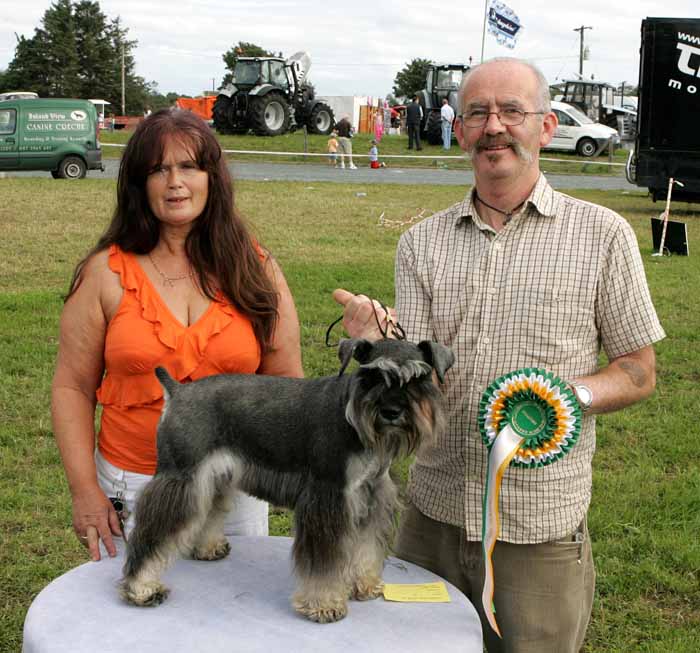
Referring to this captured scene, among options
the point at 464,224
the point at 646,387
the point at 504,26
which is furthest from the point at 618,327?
the point at 504,26

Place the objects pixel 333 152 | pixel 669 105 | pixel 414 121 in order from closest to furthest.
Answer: pixel 669 105
pixel 333 152
pixel 414 121

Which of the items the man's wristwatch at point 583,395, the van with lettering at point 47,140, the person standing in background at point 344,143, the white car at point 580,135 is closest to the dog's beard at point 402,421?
the man's wristwatch at point 583,395

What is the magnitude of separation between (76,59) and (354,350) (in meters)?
82.3

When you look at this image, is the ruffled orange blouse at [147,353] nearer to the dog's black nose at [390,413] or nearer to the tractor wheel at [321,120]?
the dog's black nose at [390,413]

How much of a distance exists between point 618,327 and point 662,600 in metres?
2.82

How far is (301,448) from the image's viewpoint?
9.13ft

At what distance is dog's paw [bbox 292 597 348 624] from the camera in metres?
2.84

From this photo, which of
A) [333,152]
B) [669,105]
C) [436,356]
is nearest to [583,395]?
[436,356]

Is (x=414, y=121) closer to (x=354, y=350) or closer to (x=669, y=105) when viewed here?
(x=669, y=105)

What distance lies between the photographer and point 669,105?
1766 cm

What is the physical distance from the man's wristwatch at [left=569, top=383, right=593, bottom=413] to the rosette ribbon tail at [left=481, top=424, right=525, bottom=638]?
0.23m

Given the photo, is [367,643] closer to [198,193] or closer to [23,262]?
[198,193]

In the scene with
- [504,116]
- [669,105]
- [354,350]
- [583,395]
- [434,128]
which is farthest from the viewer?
[434,128]

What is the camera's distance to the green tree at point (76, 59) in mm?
77875
